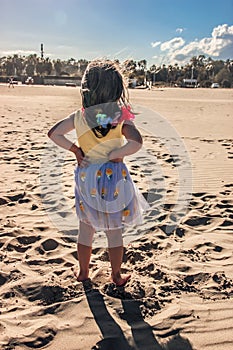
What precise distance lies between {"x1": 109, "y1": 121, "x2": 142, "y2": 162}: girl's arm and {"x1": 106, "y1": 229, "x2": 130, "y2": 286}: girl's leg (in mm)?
552

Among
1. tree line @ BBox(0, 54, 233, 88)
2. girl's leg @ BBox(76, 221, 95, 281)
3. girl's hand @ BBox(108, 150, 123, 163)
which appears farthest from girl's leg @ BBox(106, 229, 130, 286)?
tree line @ BBox(0, 54, 233, 88)

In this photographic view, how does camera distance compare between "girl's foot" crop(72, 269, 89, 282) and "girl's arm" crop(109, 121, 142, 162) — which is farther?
"girl's foot" crop(72, 269, 89, 282)

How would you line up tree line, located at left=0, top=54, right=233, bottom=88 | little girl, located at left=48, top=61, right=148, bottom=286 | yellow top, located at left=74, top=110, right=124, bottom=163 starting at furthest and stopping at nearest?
1. tree line, located at left=0, top=54, right=233, bottom=88
2. yellow top, located at left=74, top=110, right=124, bottom=163
3. little girl, located at left=48, top=61, right=148, bottom=286

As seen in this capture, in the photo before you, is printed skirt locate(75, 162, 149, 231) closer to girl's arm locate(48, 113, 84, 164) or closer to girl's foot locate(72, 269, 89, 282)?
girl's arm locate(48, 113, 84, 164)

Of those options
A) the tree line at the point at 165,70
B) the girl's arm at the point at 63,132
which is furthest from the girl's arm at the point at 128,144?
the tree line at the point at 165,70

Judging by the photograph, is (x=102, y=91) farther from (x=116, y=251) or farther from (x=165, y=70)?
(x=165, y=70)

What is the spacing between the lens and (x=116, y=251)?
8.95 ft

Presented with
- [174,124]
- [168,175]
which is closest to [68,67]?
[174,124]

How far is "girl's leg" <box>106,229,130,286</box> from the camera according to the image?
2.70 metres

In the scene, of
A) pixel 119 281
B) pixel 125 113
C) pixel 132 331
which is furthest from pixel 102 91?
pixel 132 331

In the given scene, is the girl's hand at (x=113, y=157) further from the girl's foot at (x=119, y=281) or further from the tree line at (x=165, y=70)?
the tree line at (x=165, y=70)

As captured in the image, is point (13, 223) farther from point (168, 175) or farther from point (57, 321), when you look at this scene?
point (168, 175)

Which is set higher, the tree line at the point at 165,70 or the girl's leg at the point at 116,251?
the tree line at the point at 165,70

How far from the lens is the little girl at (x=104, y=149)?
2.48 m
